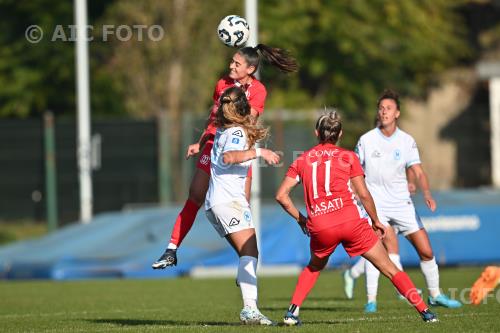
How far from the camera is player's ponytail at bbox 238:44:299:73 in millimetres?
11039

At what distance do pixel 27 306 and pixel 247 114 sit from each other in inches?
200

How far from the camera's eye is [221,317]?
1159 cm

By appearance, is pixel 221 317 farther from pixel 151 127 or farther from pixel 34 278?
pixel 151 127

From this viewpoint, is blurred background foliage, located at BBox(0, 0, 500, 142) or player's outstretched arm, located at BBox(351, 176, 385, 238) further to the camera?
blurred background foliage, located at BBox(0, 0, 500, 142)

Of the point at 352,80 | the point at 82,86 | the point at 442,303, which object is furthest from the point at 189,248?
the point at 352,80

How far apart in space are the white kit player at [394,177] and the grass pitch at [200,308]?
53 centimetres

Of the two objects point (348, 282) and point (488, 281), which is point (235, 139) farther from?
point (348, 282)

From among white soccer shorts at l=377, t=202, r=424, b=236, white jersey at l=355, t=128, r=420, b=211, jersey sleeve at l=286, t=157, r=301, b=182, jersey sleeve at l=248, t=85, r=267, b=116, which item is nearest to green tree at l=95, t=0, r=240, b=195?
white jersey at l=355, t=128, r=420, b=211

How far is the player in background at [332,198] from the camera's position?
9898 millimetres

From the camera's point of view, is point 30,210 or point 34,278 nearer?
point 34,278

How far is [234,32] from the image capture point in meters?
11.7

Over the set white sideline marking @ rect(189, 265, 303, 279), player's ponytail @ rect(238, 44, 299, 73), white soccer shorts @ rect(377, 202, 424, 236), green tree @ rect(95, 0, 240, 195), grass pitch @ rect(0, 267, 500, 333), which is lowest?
white sideline marking @ rect(189, 265, 303, 279)

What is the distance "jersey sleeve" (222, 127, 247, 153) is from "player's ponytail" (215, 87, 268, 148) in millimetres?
47

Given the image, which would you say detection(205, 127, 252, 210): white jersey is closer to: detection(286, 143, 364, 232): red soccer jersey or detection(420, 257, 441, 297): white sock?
detection(286, 143, 364, 232): red soccer jersey
